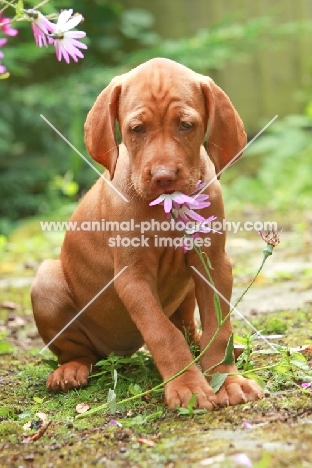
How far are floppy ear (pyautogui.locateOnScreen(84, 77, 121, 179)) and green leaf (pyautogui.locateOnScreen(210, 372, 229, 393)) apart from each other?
90 cm

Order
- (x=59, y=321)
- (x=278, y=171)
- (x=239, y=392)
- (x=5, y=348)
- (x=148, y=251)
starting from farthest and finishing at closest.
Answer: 1. (x=278, y=171)
2. (x=5, y=348)
3. (x=59, y=321)
4. (x=148, y=251)
5. (x=239, y=392)

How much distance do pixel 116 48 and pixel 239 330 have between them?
20.8ft

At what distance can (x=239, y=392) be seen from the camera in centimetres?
288

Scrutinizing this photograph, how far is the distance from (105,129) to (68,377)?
1057 millimetres

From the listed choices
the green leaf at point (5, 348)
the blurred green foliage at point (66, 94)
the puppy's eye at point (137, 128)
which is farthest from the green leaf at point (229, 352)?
the blurred green foliage at point (66, 94)

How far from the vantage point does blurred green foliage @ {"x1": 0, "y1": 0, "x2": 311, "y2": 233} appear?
8352mm

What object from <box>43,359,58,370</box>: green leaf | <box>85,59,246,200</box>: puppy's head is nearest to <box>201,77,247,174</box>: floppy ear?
<box>85,59,246,200</box>: puppy's head

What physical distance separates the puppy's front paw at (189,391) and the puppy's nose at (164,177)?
692mm

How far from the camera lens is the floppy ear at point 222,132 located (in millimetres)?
3211


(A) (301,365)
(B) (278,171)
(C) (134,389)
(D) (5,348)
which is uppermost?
(A) (301,365)

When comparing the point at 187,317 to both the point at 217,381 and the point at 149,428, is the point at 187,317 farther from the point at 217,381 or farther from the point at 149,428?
the point at 149,428

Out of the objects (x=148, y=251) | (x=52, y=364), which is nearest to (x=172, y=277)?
(x=148, y=251)

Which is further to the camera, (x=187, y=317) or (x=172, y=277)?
(x=187, y=317)

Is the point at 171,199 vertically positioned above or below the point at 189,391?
above
